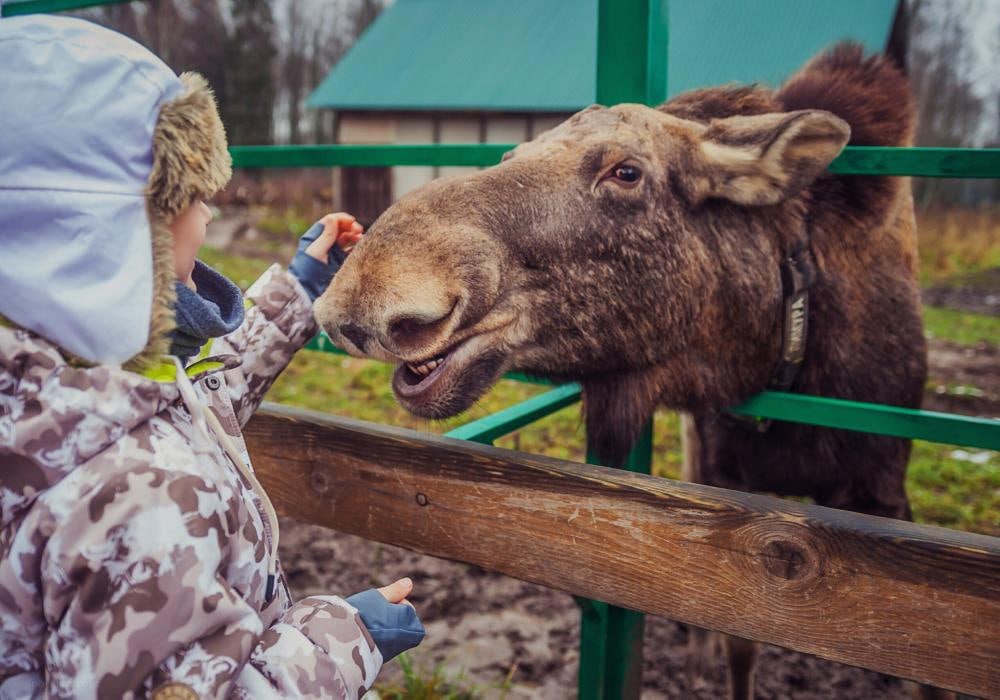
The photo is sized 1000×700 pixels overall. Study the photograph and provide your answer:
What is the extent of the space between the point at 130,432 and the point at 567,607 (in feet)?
9.78

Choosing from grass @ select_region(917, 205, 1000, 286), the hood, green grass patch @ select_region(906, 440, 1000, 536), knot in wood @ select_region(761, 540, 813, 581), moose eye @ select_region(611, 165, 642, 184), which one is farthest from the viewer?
grass @ select_region(917, 205, 1000, 286)

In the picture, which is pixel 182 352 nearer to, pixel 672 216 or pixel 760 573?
pixel 760 573

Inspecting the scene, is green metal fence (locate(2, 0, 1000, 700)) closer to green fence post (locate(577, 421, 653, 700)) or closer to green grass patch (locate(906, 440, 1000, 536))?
green fence post (locate(577, 421, 653, 700))

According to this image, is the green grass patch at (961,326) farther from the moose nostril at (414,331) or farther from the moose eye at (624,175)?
the moose nostril at (414,331)

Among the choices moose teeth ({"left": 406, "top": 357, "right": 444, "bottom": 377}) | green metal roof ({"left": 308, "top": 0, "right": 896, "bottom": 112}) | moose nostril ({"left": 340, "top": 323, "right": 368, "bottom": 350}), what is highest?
green metal roof ({"left": 308, "top": 0, "right": 896, "bottom": 112})

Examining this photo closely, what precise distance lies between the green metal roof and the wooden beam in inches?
518

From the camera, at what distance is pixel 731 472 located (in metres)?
3.00

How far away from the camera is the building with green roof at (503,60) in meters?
14.9

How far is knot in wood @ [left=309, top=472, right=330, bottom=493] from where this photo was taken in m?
2.17

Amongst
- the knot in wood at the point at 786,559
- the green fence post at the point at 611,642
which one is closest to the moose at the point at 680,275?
the green fence post at the point at 611,642

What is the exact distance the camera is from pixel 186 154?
1.31 meters

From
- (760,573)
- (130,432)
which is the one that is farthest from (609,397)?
(130,432)

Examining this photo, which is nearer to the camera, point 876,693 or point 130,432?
point 130,432

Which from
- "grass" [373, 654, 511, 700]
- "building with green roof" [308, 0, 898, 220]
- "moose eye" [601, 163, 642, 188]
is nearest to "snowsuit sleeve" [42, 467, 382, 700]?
"moose eye" [601, 163, 642, 188]
